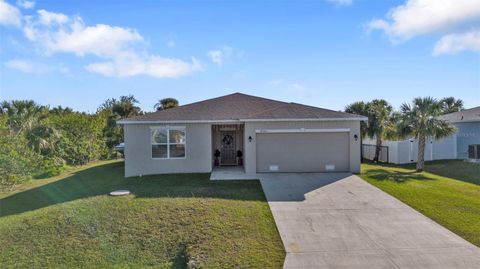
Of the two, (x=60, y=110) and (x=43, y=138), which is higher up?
(x=60, y=110)

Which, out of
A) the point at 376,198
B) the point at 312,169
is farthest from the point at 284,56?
the point at 376,198

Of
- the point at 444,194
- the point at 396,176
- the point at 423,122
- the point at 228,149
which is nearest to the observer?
the point at 444,194

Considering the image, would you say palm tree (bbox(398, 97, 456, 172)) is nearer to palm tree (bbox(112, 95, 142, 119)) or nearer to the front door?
the front door

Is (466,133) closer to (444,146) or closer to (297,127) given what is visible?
(444,146)

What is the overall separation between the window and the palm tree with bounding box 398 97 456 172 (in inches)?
472

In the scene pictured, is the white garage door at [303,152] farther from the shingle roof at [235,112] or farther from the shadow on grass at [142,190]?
the shadow on grass at [142,190]

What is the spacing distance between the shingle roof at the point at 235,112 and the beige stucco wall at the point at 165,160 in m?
0.58

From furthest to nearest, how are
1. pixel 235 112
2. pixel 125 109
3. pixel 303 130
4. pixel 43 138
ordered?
pixel 125 109 → pixel 43 138 → pixel 235 112 → pixel 303 130

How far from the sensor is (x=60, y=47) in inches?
558

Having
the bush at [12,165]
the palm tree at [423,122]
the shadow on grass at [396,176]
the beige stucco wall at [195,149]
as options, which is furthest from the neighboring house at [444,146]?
the bush at [12,165]

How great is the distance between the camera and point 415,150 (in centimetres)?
2134

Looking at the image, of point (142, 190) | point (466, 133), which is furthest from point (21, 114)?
point (466, 133)

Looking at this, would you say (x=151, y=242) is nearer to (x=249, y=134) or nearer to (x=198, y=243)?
(x=198, y=243)

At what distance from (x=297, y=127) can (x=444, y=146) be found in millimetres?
13652
